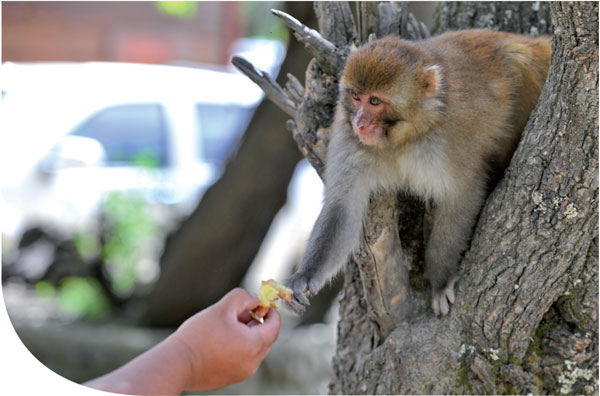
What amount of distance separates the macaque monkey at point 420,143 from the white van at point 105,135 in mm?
3744

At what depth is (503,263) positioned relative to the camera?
2750mm

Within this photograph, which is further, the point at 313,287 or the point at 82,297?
the point at 82,297

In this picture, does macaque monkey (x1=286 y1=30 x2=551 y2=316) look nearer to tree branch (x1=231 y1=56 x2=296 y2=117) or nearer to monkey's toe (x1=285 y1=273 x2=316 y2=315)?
monkey's toe (x1=285 y1=273 x2=316 y2=315)

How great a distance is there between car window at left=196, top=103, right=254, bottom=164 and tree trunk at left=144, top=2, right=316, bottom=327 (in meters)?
2.39

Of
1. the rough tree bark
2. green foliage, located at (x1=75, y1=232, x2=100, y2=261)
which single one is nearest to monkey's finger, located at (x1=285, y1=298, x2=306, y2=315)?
the rough tree bark

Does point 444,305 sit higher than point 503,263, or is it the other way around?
point 503,263

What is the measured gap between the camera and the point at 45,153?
7.46 metres

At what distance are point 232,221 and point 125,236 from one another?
1784mm

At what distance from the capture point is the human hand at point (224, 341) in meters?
2.59

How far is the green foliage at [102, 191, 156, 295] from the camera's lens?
720cm

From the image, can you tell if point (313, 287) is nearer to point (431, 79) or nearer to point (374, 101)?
point (374, 101)

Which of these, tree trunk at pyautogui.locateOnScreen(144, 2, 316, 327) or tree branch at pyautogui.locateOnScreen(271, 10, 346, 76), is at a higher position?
tree branch at pyautogui.locateOnScreen(271, 10, 346, 76)

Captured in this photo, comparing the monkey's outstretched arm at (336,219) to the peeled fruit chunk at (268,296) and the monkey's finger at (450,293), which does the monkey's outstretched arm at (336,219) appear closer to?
the peeled fruit chunk at (268,296)

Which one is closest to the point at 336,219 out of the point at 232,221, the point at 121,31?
the point at 232,221
